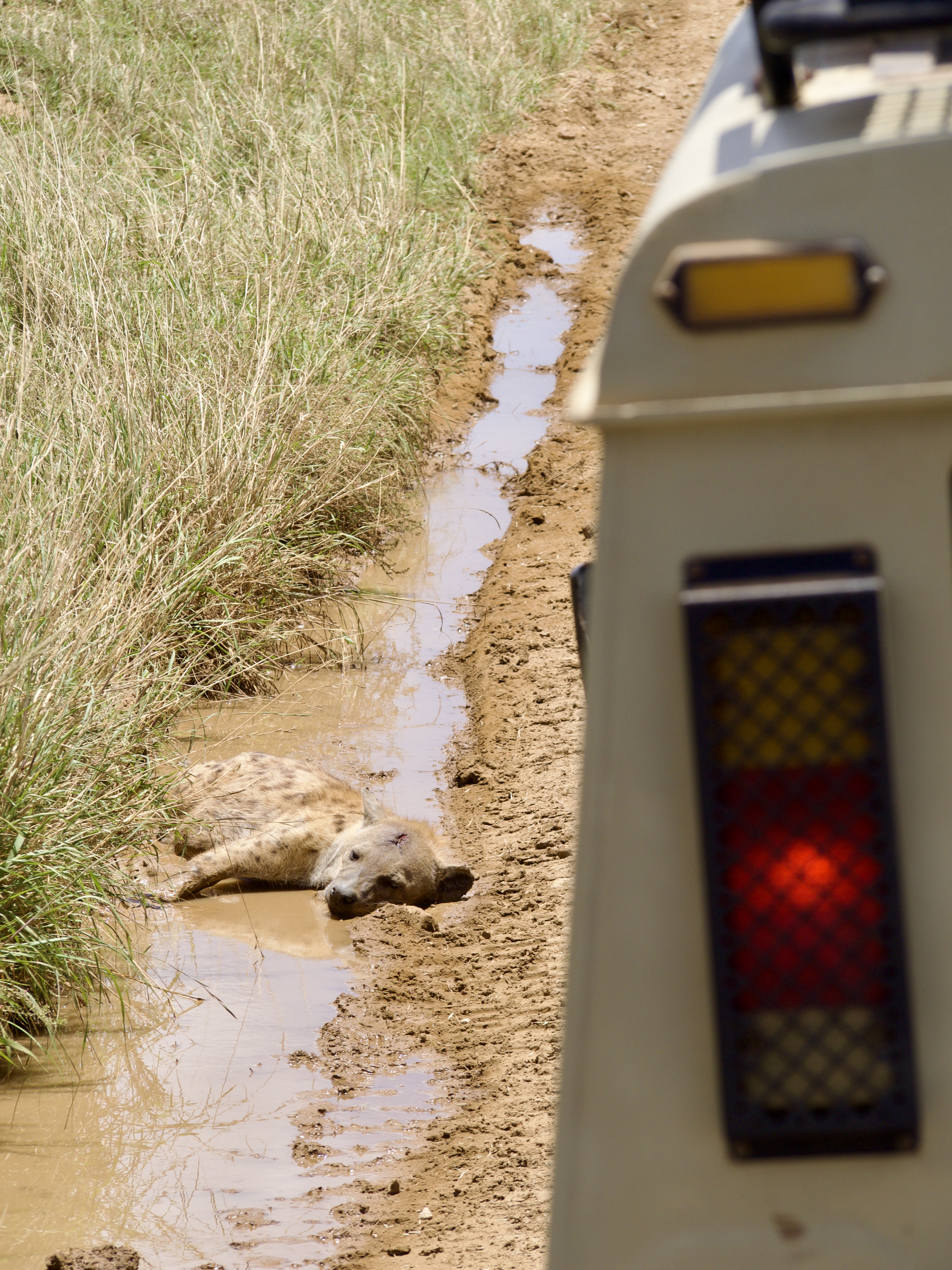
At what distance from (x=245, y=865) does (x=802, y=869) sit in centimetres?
472

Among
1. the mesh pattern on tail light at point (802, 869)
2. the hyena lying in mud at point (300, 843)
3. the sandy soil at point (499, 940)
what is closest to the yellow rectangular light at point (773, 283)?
the mesh pattern on tail light at point (802, 869)

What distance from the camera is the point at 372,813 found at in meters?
5.90

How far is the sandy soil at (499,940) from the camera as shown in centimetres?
366

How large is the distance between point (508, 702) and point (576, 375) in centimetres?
477

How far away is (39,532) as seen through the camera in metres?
5.34

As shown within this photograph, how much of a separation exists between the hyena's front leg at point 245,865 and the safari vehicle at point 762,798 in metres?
4.37

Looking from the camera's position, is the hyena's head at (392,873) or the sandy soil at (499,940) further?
the hyena's head at (392,873)

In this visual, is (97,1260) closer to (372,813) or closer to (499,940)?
(499,940)

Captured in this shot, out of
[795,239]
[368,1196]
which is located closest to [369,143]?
[368,1196]

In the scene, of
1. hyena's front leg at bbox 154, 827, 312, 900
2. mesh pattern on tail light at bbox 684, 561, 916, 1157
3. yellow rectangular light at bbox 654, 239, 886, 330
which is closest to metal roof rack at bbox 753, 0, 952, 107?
yellow rectangular light at bbox 654, 239, 886, 330

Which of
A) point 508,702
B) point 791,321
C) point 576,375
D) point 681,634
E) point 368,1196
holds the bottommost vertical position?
point 368,1196

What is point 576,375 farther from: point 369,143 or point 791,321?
point 791,321

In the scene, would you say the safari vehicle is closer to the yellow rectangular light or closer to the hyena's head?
the yellow rectangular light

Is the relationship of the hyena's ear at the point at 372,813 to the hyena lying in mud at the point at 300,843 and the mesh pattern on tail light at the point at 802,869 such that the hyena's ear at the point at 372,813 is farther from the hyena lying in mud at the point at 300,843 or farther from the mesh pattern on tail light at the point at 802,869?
the mesh pattern on tail light at the point at 802,869
